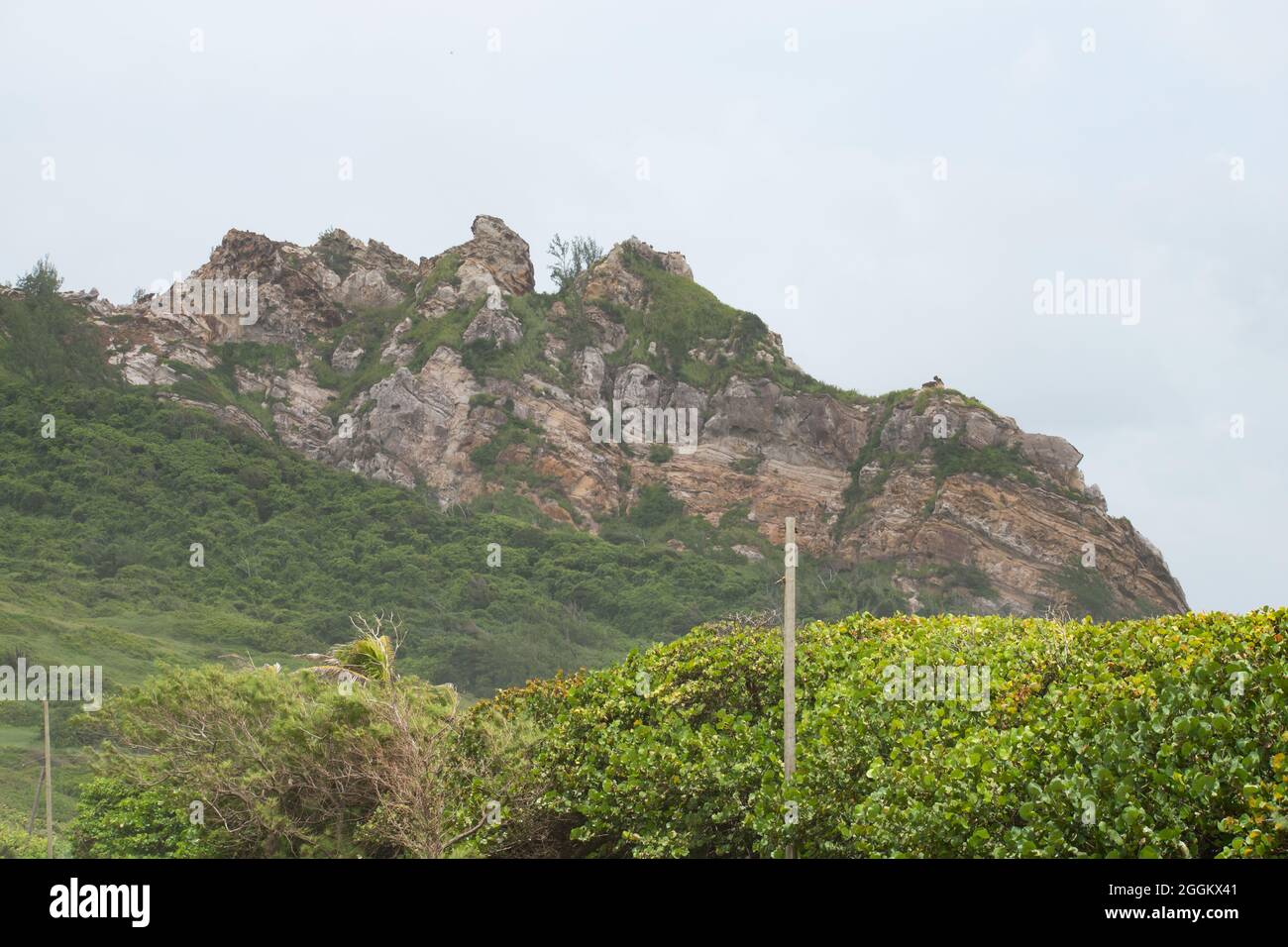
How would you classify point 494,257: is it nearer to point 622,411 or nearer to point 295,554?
point 622,411

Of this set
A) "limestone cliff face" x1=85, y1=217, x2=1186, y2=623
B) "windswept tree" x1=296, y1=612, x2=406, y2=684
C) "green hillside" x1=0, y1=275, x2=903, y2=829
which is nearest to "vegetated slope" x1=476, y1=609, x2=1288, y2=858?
"windswept tree" x1=296, y1=612, x2=406, y2=684

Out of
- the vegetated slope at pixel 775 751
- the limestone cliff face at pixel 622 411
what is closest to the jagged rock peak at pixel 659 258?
the limestone cliff face at pixel 622 411

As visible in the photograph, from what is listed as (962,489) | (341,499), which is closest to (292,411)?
(341,499)

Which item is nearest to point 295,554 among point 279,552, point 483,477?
point 279,552

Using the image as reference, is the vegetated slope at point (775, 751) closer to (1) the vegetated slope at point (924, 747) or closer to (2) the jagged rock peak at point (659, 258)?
(1) the vegetated slope at point (924, 747)

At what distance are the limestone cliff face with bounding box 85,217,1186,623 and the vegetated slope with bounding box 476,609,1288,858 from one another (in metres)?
65.9

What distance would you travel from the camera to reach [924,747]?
14.9 meters

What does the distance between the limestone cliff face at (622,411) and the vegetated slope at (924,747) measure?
65891 mm

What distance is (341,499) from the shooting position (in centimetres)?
9075

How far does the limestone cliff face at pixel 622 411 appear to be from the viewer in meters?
87.2

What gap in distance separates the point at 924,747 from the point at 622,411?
289ft

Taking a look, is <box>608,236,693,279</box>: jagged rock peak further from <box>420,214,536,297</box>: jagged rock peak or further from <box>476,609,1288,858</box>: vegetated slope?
<box>476,609,1288,858</box>: vegetated slope

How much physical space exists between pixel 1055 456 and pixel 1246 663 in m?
80.8
